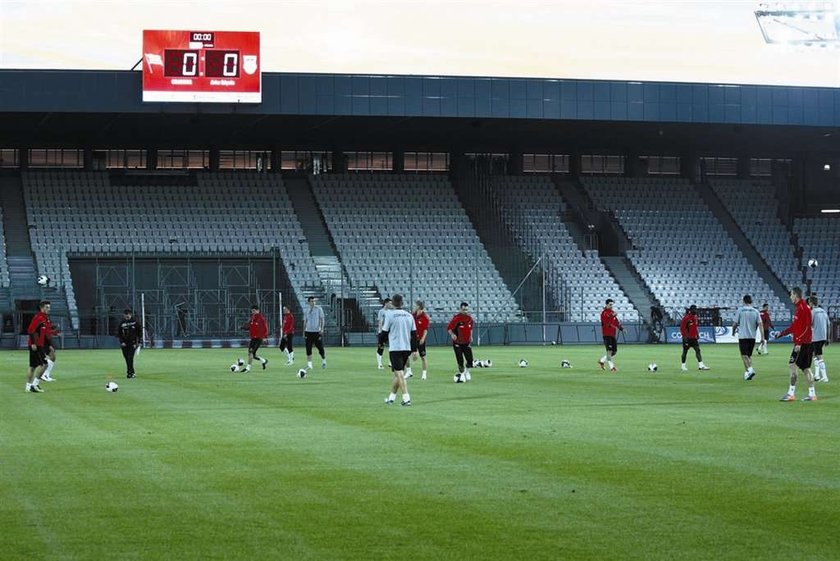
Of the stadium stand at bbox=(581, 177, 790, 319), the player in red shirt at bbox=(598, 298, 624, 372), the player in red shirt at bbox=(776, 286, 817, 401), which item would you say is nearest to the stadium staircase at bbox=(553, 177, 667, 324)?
the stadium stand at bbox=(581, 177, 790, 319)

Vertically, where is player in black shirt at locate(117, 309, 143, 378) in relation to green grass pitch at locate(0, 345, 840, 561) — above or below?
above

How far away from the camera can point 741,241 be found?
79.2m

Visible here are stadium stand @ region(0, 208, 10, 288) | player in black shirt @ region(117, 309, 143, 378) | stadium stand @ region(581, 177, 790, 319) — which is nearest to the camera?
player in black shirt @ region(117, 309, 143, 378)

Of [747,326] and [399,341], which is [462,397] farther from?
[747,326]

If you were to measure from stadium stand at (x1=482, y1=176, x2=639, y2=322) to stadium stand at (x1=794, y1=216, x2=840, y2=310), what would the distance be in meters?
11.6

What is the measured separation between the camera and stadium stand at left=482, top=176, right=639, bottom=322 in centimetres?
7062

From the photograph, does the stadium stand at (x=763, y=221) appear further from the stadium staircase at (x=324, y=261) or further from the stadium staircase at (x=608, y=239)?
the stadium staircase at (x=324, y=261)

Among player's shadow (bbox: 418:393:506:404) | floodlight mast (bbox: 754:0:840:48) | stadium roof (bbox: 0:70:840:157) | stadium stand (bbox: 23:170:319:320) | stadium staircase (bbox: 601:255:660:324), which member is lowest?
player's shadow (bbox: 418:393:506:404)

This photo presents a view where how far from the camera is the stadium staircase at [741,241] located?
75.4 metres

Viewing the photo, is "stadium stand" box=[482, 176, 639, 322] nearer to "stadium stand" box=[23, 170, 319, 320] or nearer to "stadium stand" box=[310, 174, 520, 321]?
"stadium stand" box=[310, 174, 520, 321]

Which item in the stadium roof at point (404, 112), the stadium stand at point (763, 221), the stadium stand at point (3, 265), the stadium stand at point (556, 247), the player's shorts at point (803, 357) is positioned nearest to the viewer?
the player's shorts at point (803, 357)

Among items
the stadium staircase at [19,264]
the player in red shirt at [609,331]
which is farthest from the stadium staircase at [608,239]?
the player in red shirt at [609,331]

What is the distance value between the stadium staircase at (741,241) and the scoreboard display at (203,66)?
29.3 meters

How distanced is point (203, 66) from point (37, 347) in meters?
37.3
